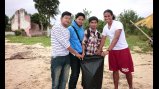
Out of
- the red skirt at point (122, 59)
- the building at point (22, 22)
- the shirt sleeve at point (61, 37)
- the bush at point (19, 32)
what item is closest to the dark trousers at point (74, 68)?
the shirt sleeve at point (61, 37)

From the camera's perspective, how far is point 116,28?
4918 millimetres

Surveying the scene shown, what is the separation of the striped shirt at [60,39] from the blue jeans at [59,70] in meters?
0.11

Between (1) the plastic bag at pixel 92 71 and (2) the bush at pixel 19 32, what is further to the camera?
(2) the bush at pixel 19 32

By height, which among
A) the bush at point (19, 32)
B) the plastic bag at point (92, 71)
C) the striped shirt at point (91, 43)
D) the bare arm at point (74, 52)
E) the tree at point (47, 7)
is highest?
the tree at point (47, 7)

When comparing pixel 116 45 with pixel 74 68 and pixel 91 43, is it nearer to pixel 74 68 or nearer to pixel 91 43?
pixel 91 43

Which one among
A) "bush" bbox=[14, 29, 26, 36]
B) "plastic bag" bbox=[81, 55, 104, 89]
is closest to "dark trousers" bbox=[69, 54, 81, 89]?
"plastic bag" bbox=[81, 55, 104, 89]

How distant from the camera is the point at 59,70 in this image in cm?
450

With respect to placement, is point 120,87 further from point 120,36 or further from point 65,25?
point 65,25

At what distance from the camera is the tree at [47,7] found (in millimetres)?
45781

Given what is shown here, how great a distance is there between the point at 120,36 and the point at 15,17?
45.0m

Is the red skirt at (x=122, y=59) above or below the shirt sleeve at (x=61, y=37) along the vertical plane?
below

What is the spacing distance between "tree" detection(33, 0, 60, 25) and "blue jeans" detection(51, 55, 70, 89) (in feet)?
137

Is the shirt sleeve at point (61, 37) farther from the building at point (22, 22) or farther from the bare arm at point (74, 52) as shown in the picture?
the building at point (22, 22)

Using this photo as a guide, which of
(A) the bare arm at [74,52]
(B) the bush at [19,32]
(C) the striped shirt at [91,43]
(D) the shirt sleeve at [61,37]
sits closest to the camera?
(D) the shirt sleeve at [61,37]
